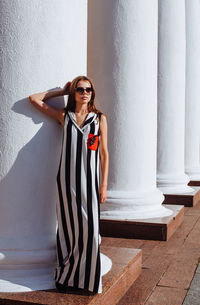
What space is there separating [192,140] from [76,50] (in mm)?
50441

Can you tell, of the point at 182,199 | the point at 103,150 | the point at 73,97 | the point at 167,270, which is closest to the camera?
the point at 73,97

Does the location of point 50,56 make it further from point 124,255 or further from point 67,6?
point 124,255

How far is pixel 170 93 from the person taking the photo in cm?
5106

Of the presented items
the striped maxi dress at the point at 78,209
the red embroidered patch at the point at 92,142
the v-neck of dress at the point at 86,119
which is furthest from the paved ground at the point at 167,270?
the v-neck of dress at the point at 86,119

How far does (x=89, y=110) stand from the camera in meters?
19.5

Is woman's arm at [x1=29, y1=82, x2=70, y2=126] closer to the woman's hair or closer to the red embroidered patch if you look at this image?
the woman's hair

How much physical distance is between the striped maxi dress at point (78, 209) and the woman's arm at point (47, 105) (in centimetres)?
43

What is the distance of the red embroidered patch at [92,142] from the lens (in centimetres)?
1866

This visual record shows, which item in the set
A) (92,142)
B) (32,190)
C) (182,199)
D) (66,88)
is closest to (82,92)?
(66,88)

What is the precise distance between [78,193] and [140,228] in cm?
1742

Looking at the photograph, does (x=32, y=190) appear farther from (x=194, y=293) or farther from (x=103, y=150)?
(x=194, y=293)

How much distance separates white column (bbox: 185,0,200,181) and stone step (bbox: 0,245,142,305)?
4523cm

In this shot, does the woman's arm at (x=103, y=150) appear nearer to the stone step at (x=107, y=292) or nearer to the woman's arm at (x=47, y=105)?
the woman's arm at (x=47, y=105)

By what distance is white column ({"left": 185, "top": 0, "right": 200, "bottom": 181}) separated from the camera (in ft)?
216
